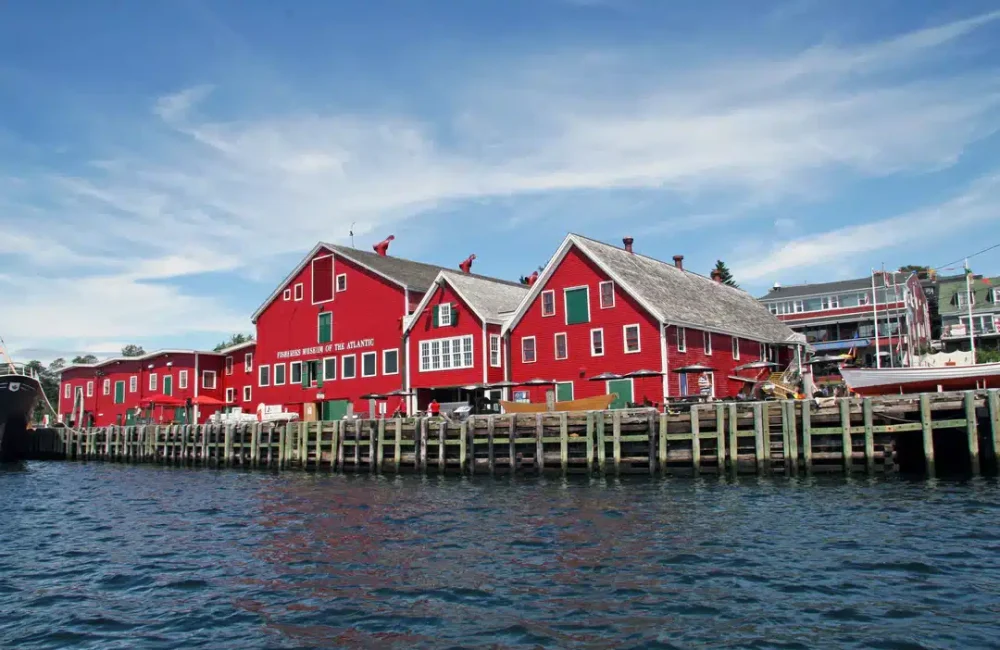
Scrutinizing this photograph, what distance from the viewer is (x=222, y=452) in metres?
46.2

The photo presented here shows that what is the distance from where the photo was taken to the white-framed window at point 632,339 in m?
39.7

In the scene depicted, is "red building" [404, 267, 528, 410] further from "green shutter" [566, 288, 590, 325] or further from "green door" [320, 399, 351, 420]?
"green door" [320, 399, 351, 420]

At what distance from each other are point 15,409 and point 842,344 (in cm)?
6534

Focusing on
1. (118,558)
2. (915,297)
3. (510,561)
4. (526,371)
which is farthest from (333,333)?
(915,297)

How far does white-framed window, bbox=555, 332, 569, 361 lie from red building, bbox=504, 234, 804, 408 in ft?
0.17

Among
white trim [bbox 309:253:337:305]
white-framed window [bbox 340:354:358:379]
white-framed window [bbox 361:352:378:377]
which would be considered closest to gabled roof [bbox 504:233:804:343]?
white-framed window [bbox 361:352:378:377]

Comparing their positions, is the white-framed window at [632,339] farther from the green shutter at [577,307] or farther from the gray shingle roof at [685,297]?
the green shutter at [577,307]

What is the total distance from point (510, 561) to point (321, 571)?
352 centimetres

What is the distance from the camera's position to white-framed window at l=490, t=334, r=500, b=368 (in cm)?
4495

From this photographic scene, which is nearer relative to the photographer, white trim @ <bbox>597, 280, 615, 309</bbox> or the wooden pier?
the wooden pier

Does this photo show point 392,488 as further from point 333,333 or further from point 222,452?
point 333,333

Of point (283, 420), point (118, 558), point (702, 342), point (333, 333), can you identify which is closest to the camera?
point (118, 558)

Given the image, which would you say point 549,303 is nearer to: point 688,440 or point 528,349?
point 528,349

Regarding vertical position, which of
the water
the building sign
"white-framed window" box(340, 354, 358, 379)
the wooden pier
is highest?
the building sign
